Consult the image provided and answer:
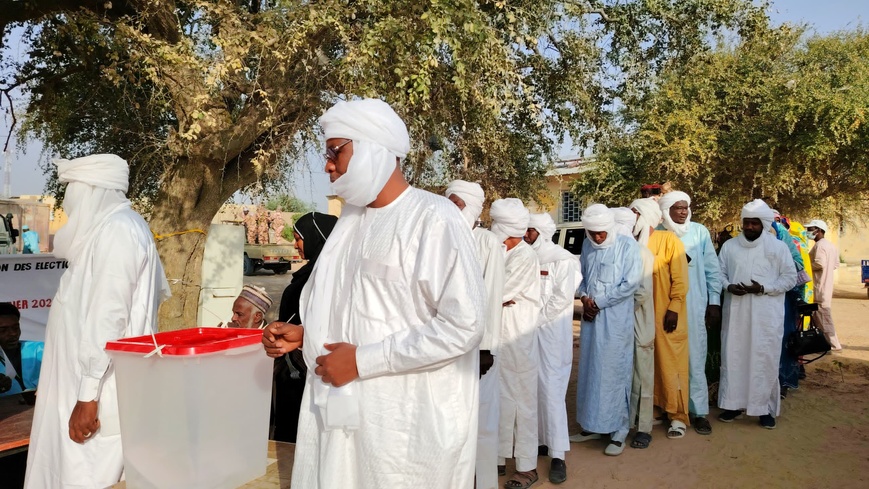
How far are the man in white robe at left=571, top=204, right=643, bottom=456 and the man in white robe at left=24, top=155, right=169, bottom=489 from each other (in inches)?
137

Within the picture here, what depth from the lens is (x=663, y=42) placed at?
8820mm

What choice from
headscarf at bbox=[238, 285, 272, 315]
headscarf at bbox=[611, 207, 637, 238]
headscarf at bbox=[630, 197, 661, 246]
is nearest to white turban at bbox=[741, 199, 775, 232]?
headscarf at bbox=[630, 197, 661, 246]

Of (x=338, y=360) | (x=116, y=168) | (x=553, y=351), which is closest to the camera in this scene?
(x=338, y=360)

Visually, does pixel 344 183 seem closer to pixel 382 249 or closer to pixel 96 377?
pixel 382 249

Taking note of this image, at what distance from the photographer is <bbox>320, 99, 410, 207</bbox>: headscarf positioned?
1943 millimetres

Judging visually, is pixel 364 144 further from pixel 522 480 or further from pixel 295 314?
pixel 522 480

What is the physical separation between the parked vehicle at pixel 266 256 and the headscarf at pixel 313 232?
20.8 metres

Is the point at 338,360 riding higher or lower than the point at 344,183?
lower

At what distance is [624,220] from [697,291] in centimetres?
92

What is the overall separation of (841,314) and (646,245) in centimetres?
1094

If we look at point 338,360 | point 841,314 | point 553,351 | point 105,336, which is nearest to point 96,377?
point 105,336

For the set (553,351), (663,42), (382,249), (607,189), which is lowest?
(553,351)

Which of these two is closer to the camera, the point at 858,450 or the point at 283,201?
the point at 858,450

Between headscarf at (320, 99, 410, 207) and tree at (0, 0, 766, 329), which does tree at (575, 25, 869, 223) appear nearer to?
tree at (0, 0, 766, 329)
